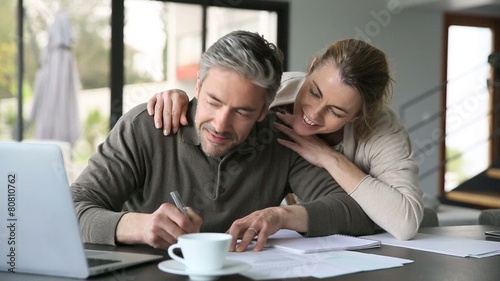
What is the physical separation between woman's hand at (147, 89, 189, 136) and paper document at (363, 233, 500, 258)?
0.59 meters

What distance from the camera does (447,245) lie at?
1.73m

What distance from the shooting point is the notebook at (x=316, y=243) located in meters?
1.58

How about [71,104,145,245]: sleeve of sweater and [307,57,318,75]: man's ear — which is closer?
[71,104,145,245]: sleeve of sweater

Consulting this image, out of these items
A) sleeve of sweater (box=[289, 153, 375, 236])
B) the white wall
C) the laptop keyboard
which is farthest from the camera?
the white wall

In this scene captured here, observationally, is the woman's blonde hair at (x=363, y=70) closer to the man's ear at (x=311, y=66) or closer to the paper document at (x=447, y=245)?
the man's ear at (x=311, y=66)

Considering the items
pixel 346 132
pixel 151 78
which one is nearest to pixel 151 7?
pixel 151 78

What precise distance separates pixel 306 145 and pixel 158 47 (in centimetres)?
494

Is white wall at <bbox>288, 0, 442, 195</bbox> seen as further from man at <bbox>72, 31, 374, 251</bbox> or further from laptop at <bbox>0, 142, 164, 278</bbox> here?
laptop at <bbox>0, 142, 164, 278</bbox>

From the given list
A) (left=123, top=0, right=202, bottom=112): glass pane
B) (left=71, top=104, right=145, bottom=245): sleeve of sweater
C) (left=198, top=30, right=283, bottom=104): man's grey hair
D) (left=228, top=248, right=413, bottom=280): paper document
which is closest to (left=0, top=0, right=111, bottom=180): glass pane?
(left=123, top=0, right=202, bottom=112): glass pane

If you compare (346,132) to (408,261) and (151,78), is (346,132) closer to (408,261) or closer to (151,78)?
(408,261)

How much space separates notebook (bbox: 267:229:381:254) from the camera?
5.17 feet

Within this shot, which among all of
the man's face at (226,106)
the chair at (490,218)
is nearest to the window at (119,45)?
the chair at (490,218)

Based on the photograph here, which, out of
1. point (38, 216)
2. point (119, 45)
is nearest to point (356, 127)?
point (38, 216)

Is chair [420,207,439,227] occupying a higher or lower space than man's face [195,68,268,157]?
lower
